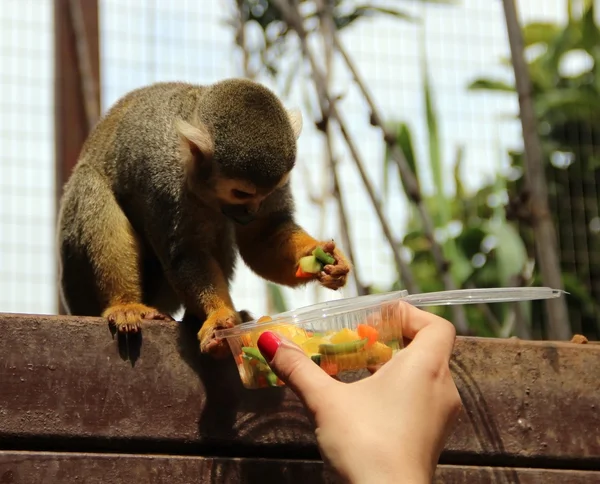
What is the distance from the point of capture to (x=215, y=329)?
7.98 ft

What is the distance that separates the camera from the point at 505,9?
3787 millimetres

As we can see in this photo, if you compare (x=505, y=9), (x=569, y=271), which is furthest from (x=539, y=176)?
(x=569, y=271)

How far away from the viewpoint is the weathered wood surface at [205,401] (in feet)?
7.39

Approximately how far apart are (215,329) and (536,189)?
6.20 ft

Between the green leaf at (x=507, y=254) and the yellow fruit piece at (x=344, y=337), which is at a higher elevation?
the yellow fruit piece at (x=344, y=337)

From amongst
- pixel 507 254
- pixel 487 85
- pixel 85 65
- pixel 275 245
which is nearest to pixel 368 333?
pixel 275 245

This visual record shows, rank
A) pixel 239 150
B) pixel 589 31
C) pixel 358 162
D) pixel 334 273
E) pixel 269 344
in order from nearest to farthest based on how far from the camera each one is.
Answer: pixel 269 344
pixel 334 273
pixel 239 150
pixel 358 162
pixel 589 31

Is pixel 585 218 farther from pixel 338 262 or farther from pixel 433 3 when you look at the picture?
pixel 338 262

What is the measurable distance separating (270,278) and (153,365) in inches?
31.5

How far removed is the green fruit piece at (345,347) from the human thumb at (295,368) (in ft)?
Result: 0.49

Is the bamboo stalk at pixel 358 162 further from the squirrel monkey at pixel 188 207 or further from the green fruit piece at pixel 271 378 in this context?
the green fruit piece at pixel 271 378

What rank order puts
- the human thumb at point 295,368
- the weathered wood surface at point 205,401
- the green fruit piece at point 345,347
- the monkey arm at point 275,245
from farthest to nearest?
the monkey arm at point 275,245, the weathered wood surface at point 205,401, the green fruit piece at point 345,347, the human thumb at point 295,368

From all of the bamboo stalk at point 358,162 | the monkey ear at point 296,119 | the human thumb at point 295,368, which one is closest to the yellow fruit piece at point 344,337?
the human thumb at point 295,368

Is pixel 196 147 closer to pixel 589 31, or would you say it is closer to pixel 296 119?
pixel 296 119
